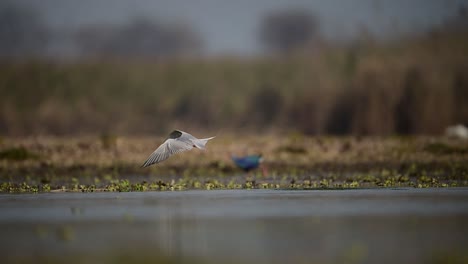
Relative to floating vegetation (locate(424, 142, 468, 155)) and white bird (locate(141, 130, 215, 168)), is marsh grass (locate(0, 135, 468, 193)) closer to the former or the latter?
floating vegetation (locate(424, 142, 468, 155))

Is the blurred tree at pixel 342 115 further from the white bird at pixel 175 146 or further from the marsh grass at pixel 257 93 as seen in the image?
the white bird at pixel 175 146

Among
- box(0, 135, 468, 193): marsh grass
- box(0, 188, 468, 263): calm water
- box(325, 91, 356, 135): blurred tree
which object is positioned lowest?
box(0, 188, 468, 263): calm water

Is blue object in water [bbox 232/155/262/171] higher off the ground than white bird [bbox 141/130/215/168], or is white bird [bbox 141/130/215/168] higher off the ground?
white bird [bbox 141/130/215/168]

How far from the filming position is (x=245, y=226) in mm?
12055

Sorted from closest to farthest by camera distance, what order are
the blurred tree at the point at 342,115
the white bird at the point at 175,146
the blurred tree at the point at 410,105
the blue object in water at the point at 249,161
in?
the white bird at the point at 175,146 < the blue object in water at the point at 249,161 < the blurred tree at the point at 410,105 < the blurred tree at the point at 342,115

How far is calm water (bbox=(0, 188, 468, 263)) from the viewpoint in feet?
32.4

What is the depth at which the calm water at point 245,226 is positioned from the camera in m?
9.88

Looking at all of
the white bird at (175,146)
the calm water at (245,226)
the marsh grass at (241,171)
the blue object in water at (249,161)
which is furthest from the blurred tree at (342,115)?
the white bird at (175,146)

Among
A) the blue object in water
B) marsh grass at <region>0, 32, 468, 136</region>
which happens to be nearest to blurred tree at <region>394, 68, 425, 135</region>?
marsh grass at <region>0, 32, 468, 136</region>

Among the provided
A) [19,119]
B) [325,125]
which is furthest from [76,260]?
[19,119]

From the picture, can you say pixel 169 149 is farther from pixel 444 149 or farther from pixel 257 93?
pixel 257 93

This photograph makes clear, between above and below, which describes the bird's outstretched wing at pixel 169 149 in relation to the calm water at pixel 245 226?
above

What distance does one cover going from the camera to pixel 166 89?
4078 centimetres

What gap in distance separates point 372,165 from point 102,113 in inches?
665
